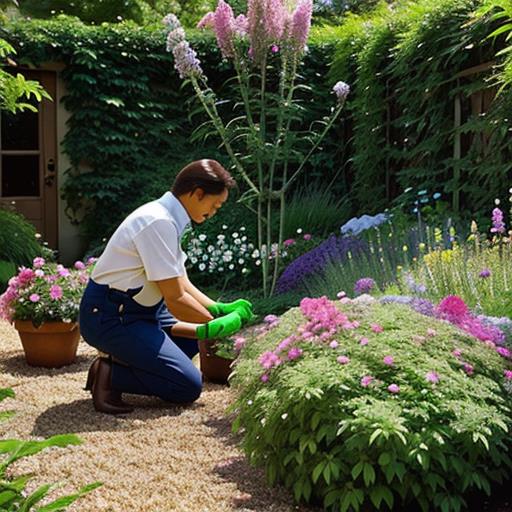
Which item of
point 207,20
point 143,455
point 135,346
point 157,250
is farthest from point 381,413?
point 207,20

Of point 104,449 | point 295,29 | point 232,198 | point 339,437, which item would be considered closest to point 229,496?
point 339,437

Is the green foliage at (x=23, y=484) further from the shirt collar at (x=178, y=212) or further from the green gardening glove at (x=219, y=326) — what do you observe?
the shirt collar at (x=178, y=212)

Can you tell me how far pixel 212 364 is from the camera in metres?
4.80

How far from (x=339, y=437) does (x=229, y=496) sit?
481mm

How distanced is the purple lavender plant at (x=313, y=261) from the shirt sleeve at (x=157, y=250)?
273cm

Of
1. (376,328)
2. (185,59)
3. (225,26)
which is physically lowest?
(376,328)

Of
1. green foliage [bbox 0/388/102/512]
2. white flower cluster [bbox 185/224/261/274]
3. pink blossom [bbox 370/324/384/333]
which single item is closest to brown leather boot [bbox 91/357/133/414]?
pink blossom [bbox 370/324/384/333]

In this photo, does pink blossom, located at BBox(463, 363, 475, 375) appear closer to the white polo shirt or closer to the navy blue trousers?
the white polo shirt

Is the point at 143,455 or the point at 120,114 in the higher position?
the point at 120,114

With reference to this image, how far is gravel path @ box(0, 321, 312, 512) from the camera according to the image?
9.79 feet

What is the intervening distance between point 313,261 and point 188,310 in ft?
9.85

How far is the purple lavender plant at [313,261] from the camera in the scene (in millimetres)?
6816

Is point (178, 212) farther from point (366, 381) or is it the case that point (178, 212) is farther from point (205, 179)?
point (366, 381)

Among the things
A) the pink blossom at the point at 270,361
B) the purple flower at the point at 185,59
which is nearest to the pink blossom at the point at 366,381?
the pink blossom at the point at 270,361
